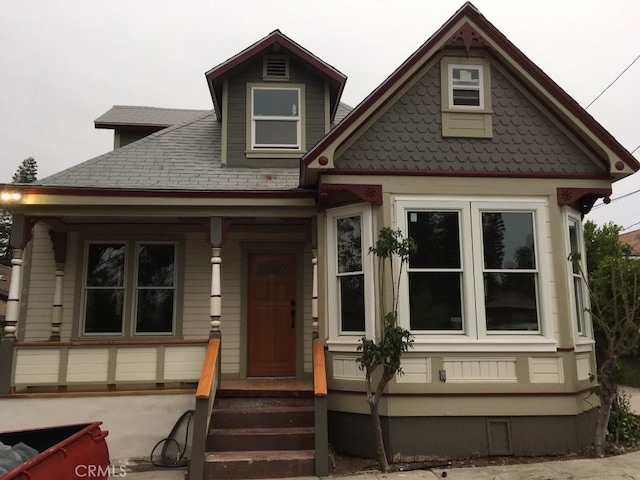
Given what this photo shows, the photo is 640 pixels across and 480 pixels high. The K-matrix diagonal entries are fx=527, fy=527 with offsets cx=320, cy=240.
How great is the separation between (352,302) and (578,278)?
3.68 meters

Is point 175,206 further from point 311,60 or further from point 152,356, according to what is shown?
point 311,60

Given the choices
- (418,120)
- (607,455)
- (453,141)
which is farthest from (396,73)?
(607,455)

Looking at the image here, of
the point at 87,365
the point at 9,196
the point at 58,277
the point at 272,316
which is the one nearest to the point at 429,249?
the point at 272,316

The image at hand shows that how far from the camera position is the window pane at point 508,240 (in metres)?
7.78

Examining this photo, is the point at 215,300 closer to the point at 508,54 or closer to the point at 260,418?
the point at 260,418

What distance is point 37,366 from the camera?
25.9 ft

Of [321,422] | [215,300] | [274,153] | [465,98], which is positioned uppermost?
[465,98]

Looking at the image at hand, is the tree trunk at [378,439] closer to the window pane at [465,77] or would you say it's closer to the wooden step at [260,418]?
the wooden step at [260,418]

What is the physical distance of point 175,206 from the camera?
8.48 m

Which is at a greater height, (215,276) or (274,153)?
(274,153)

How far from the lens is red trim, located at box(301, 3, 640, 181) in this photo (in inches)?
299

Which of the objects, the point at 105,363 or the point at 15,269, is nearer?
the point at 105,363

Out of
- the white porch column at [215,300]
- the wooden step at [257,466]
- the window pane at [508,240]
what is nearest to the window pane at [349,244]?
the window pane at [508,240]

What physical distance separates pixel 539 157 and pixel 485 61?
175cm
